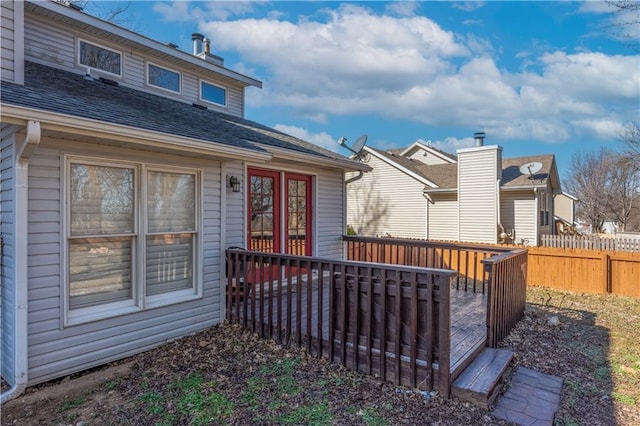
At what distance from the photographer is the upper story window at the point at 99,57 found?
6148 millimetres

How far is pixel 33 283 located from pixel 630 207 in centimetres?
3004

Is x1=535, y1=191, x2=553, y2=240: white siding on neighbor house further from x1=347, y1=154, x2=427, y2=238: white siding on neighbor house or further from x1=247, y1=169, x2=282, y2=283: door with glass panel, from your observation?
x1=247, y1=169, x2=282, y2=283: door with glass panel

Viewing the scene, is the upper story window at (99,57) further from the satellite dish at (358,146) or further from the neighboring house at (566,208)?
the neighboring house at (566,208)

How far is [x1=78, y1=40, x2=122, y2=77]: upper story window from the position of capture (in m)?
6.15

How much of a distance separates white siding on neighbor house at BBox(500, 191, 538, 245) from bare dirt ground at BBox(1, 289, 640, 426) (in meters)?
9.06

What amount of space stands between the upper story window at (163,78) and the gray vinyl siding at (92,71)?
0.28 feet

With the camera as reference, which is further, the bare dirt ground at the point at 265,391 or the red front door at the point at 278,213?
the red front door at the point at 278,213

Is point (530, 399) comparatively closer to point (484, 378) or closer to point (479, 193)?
point (484, 378)

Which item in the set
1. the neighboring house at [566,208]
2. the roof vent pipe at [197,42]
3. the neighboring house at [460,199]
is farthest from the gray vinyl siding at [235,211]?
the neighboring house at [566,208]

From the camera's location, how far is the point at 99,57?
640 cm

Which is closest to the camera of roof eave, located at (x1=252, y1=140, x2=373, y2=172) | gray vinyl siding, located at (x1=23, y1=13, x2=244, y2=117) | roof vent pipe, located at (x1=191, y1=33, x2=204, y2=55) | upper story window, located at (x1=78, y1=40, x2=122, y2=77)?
gray vinyl siding, located at (x1=23, y1=13, x2=244, y2=117)

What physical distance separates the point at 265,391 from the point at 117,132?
2.92 metres

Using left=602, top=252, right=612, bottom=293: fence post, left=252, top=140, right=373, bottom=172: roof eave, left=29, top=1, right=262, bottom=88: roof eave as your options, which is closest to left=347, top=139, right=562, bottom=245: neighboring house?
left=602, top=252, right=612, bottom=293: fence post

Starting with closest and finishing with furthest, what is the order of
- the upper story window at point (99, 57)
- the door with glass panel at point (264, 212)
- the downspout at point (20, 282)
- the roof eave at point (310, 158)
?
the downspout at point (20, 282) → the roof eave at point (310, 158) → the door with glass panel at point (264, 212) → the upper story window at point (99, 57)
